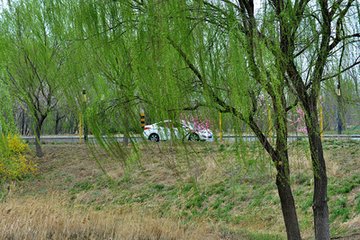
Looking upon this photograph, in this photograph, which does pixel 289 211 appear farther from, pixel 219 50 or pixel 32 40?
pixel 32 40

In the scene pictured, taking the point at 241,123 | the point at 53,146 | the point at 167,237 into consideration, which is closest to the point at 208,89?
the point at 241,123

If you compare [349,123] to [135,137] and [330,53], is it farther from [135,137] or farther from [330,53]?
[135,137]

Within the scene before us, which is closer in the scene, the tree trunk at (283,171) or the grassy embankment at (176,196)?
the tree trunk at (283,171)

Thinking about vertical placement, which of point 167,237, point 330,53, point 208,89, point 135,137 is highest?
point 330,53

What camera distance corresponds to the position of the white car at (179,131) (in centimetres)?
334

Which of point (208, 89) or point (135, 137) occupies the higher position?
point (208, 89)

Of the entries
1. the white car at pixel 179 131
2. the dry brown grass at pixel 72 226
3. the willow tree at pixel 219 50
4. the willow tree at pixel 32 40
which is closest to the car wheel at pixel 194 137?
the white car at pixel 179 131

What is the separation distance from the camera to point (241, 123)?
3191mm

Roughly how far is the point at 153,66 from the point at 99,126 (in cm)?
100

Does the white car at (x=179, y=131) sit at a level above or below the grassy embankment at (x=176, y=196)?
above

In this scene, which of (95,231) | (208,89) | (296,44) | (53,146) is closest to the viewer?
(208,89)

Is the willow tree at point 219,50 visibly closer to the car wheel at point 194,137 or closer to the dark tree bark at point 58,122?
the car wheel at point 194,137

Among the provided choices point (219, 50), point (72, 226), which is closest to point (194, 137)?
point (219, 50)

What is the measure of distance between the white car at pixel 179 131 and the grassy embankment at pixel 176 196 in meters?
0.12
